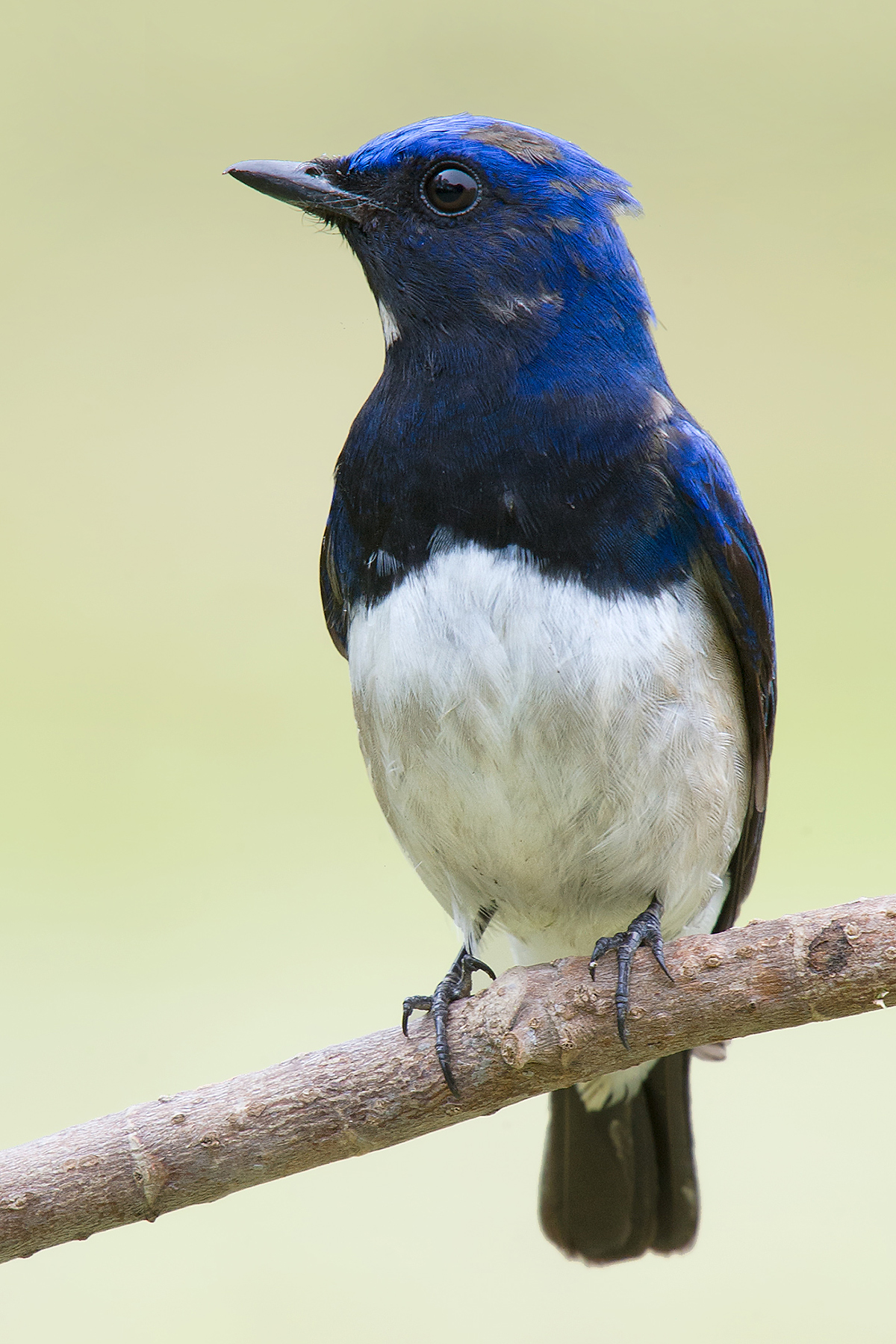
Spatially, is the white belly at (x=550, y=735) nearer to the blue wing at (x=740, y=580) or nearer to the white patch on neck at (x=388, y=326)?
the blue wing at (x=740, y=580)

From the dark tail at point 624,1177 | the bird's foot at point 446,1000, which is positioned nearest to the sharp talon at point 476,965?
the bird's foot at point 446,1000

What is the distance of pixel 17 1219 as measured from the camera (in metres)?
2.70

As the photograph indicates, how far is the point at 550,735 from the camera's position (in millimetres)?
3006

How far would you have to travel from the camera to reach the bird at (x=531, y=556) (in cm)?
295

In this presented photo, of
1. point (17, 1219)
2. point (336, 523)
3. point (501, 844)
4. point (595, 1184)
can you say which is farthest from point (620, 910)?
point (17, 1219)

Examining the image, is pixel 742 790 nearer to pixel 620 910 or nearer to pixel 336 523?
pixel 620 910

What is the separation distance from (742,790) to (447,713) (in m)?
0.91

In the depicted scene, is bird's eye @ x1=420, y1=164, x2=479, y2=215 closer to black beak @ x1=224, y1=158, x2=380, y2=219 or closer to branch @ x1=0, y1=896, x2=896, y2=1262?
black beak @ x1=224, y1=158, x2=380, y2=219

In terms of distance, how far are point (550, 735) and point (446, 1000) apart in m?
0.65

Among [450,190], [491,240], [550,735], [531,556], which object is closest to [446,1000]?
Answer: [550,735]

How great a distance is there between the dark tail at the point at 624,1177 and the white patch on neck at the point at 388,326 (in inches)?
82.5

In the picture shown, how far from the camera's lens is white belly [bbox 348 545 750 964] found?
2.94m

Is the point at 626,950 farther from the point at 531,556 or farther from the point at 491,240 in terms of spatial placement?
the point at 491,240

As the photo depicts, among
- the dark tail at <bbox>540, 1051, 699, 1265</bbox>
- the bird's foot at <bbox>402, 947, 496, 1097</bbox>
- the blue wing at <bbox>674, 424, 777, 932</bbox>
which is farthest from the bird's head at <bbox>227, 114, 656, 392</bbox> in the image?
the dark tail at <bbox>540, 1051, 699, 1265</bbox>
